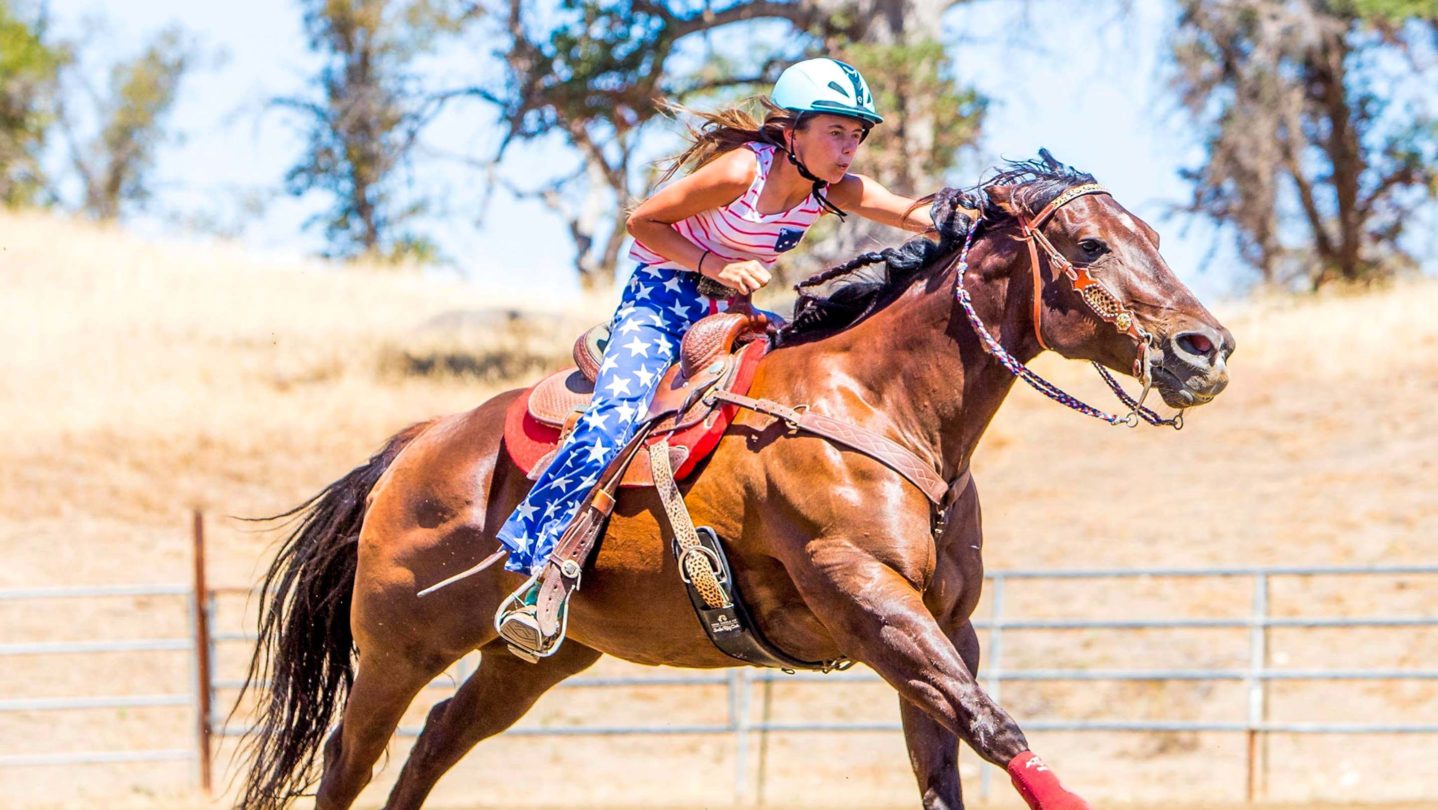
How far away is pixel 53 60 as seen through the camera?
139 feet

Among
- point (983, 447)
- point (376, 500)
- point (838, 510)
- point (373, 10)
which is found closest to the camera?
point (838, 510)

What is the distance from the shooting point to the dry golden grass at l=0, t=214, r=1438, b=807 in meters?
11.7

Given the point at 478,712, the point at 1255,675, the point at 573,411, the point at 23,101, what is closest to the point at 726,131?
the point at 573,411

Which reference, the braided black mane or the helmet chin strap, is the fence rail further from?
the helmet chin strap

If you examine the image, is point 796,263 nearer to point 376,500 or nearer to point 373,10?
point 376,500

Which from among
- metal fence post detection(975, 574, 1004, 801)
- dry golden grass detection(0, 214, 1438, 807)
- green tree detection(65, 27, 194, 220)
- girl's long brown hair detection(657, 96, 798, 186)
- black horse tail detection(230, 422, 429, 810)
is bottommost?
green tree detection(65, 27, 194, 220)

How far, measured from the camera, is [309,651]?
20.1ft

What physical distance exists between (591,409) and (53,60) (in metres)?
42.4

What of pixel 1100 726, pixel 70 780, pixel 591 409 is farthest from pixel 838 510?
pixel 70 780

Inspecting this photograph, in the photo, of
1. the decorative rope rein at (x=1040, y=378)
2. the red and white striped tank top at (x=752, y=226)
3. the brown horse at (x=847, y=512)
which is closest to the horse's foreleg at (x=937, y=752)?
the brown horse at (x=847, y=512)

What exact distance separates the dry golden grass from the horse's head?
22.6ft

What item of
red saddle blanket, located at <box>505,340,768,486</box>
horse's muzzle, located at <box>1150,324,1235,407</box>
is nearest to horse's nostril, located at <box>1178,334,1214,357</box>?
horse's muzzle, located at <box>1150,324,1235,407</box>

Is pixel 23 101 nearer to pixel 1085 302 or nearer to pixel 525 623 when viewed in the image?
pixel 525 623

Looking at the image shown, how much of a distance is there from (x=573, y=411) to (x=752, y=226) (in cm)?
86
